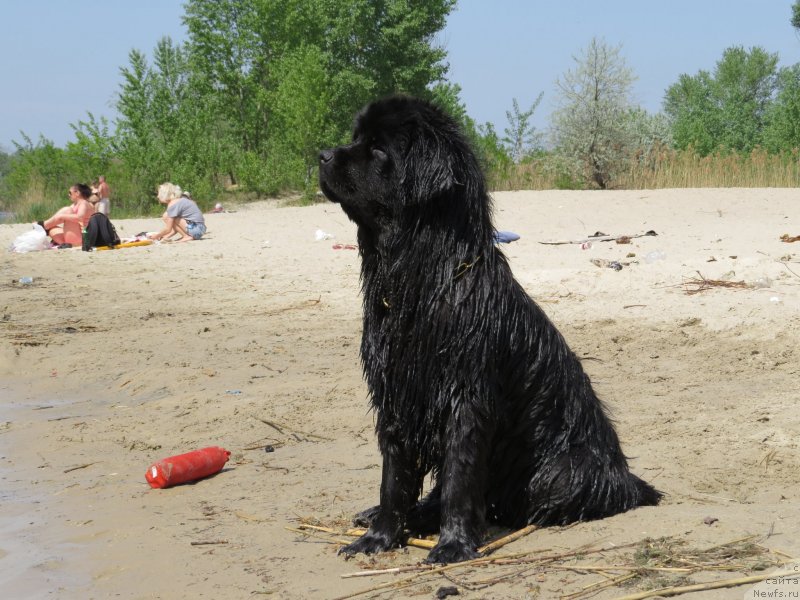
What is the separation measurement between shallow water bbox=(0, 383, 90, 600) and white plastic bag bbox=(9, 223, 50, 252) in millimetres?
11606

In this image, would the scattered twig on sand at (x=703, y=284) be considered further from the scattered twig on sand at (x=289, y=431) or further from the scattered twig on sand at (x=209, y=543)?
the scattered twig on sand at (x=209, y=543)

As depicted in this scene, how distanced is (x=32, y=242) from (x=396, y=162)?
15.8 metres

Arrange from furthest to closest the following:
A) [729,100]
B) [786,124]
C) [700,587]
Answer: [729,100] → [786,124] → [700,587]

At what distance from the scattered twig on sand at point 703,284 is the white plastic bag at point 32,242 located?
1294cm

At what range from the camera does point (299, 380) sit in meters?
8.22

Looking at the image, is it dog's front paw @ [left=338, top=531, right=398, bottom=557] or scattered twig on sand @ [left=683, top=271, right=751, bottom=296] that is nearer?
dog's front paw @ [left=338, top=531, right=398, bottom=557]

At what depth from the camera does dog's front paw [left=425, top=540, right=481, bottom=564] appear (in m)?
4.15

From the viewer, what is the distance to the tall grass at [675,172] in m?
21.6

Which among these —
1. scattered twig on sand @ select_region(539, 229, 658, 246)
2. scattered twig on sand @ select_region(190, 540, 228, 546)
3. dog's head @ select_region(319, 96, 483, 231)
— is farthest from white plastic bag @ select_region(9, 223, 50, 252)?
dog's head @ select_region(319, 96, 483, 231)

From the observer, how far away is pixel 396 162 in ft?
13.8

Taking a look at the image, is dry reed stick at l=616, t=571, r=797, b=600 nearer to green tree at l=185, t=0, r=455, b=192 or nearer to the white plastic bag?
the white plastic bag

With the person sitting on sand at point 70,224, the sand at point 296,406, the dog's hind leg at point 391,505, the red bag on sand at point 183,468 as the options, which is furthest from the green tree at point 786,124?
the dog's hind leg at point 391,505

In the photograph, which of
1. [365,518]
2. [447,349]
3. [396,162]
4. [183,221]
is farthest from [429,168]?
[183,221]

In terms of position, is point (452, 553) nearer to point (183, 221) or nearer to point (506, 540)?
point (506, 540)
